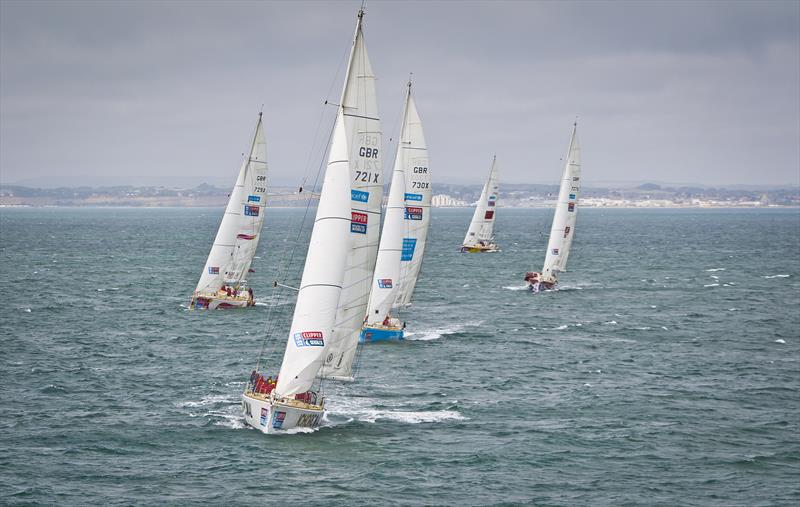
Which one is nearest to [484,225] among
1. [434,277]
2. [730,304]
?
[434,277]

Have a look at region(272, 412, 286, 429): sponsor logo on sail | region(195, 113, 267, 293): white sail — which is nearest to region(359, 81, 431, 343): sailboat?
region(195, 113, 267, 293): white sail

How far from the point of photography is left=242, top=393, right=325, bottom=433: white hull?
40.7 meters

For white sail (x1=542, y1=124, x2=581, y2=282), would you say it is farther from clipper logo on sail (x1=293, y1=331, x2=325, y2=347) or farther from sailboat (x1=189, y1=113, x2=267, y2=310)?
clipper logo on sail (x1=293, y1=331, x2=325, y2=347)

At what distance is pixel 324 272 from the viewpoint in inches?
1614

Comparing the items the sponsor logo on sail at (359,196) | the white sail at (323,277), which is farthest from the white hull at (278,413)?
the sponsor logo on sail at (359,196)

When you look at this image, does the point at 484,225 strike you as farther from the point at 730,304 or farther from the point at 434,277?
the point at 730,304

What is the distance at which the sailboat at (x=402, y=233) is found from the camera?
207 ft

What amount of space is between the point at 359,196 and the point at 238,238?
38.6 metres

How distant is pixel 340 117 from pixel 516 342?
30937 millimetres

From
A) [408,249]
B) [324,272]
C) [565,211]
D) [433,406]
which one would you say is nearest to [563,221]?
[565,211]

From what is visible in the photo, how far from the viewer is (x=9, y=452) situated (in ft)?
126

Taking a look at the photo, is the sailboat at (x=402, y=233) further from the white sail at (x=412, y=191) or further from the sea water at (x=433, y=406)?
the sea water at (x=433, y=406)

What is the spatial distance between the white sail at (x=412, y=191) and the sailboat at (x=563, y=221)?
31.5 metres

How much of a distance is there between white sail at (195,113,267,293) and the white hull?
3805 centimetres
